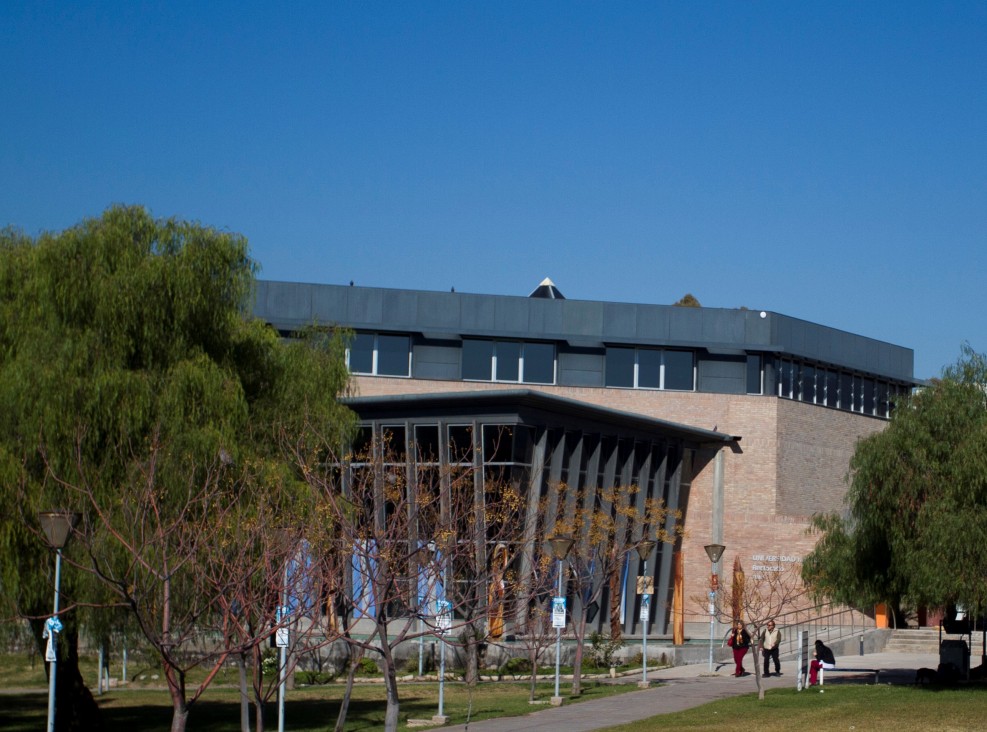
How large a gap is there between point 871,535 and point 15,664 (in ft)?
85.3

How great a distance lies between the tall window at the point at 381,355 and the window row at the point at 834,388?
50.1 feet

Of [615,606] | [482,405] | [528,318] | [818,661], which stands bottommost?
[818,661]

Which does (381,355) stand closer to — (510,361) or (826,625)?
(510,361)

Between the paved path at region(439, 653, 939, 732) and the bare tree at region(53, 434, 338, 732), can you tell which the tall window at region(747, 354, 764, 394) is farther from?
the bare tree at region(53, 434, 338, 732)

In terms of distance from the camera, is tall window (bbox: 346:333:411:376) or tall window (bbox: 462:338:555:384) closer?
tall window (bbox: 346:333:411:376)

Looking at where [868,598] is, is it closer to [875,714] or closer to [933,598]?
[933,598]

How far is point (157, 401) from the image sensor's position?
2544cm

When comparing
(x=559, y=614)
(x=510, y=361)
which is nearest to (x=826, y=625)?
(x=510, y=361)

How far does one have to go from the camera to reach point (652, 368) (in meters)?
55.7

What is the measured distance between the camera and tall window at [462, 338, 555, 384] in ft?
179

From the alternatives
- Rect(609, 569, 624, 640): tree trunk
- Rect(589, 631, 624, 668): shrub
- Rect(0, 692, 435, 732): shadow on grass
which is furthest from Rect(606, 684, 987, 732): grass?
Rect(609, 569, 624, 640): tree trunk

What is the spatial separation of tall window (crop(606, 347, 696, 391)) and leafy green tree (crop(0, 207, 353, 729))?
27.6m

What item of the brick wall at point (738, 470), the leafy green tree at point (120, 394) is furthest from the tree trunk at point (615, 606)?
the leafy green tree at point (120, 394)

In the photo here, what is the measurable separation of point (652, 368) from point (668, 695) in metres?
24.8
